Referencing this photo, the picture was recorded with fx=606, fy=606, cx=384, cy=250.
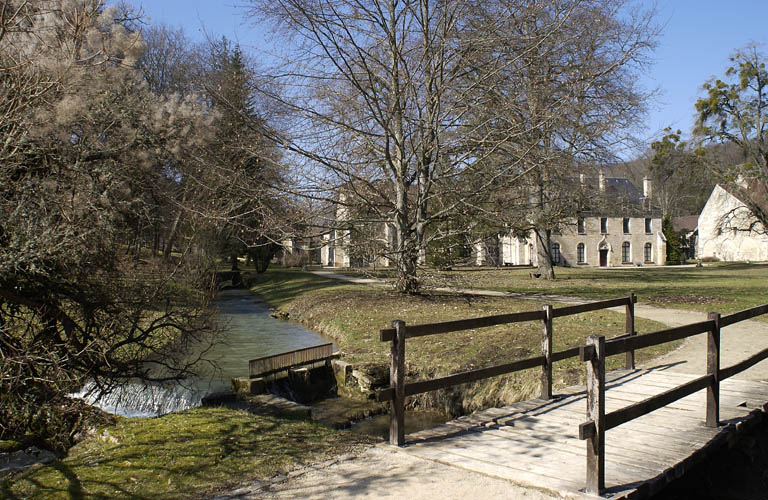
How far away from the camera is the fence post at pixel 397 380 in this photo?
5.93 metres

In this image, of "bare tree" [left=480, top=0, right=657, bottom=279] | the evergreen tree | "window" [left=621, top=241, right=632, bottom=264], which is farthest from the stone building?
"bare tree" [left=480, top=0, right=657, bottom=279]

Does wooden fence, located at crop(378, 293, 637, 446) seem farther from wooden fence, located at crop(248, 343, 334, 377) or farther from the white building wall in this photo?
the white building wall

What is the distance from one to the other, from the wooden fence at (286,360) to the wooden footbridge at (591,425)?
17.8 feet

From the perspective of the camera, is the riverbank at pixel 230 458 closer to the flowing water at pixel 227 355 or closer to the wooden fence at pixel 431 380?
the wooden fence at pixel 431 380

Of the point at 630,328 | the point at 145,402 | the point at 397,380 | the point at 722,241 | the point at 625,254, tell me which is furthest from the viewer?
the point at 625,254

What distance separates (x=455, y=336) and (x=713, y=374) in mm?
7678

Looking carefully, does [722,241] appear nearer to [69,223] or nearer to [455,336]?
[455,336]

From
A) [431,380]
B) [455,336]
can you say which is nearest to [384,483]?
[431,380]

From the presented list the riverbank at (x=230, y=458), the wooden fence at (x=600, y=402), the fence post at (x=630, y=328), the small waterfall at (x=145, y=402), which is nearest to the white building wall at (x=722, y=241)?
the fence post at (x=630, y=328)

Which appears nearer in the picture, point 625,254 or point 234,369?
point 234,369

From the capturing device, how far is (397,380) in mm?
5980

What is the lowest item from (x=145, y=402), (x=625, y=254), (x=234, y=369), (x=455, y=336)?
(x=234, y=369)

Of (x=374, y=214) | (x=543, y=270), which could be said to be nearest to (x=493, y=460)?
(x=374, y=214)

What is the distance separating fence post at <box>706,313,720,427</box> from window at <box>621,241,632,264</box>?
201 ft
